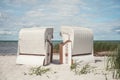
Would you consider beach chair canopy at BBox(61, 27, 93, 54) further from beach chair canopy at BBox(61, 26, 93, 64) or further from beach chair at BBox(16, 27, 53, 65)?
beach chair at BBox(16, 27, 53, 65)

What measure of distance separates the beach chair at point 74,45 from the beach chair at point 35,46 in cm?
89

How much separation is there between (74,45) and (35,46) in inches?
96.4

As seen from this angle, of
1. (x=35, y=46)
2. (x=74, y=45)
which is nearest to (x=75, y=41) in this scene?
(x=74, y=45)

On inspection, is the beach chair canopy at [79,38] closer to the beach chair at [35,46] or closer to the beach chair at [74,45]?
the beach chair at [74,45]

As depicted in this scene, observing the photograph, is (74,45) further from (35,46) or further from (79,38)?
(35,46)

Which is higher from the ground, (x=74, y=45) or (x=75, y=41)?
(x=75, y=41)

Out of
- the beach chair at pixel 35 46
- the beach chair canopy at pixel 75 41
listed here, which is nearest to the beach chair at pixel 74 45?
the beach chair canopy at pixel 75 41

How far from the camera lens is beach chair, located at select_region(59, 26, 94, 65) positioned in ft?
49.8

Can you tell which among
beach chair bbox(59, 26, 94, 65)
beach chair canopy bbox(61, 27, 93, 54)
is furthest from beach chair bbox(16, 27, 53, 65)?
beach chair canopy bbox(61, 27, 93, 54)

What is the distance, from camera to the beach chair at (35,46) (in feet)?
49.1

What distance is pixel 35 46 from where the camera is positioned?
1532 centimetres

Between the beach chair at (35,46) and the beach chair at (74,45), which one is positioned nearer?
the beach chair at (35,46)

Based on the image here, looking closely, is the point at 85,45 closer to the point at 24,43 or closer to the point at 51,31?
the point at 51,31

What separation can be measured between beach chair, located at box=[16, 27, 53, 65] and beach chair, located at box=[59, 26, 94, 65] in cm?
89
